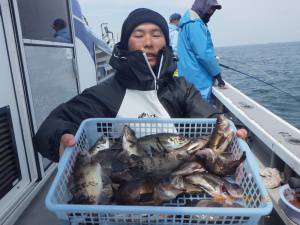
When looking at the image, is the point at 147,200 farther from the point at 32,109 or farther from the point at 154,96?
the point at 32,109

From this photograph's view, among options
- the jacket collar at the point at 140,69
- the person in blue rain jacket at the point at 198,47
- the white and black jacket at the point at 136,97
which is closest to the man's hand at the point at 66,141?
the white and black jacket at the point at 136,97

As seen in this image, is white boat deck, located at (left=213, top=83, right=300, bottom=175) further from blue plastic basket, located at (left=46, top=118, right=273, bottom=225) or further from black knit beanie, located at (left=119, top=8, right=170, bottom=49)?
black knit beanie, located at (left=119, top=8, right=170, bottom=49)

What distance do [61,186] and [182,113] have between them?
137 centimetres

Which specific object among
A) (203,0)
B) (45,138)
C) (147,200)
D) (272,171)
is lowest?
(272,171)

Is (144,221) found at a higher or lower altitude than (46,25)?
lower

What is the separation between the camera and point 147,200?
4.19ft

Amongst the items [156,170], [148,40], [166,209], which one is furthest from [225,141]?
[148,40]

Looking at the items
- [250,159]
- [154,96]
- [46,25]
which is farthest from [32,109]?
[250,159]

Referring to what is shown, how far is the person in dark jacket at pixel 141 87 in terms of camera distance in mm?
2172

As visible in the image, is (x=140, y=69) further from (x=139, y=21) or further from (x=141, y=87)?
(x=139, y=21)

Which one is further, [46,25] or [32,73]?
[46,25]

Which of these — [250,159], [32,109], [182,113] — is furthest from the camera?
[32,109]

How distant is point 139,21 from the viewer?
2.29m

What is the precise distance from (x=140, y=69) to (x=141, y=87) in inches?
5.6
